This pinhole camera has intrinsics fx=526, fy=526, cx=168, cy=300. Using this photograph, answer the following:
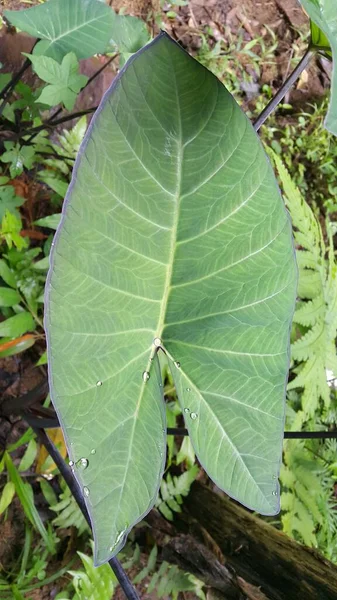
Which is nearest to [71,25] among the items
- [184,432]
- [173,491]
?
[184,432]

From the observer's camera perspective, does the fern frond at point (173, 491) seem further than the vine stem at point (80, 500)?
Yes

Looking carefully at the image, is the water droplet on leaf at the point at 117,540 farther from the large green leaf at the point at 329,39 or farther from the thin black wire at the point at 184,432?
the large green leaf at the point at 329,39

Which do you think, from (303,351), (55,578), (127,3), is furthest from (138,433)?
(127,3)

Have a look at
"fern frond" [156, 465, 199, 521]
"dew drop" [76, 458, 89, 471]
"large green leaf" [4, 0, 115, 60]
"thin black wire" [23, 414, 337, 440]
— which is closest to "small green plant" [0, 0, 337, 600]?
"dew drop" [76, 458, 89, 471]

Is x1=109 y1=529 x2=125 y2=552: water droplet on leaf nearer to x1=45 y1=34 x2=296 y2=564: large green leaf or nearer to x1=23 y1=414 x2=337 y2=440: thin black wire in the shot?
x1=45 y1=34 x2=296 y2=564: large green leaf

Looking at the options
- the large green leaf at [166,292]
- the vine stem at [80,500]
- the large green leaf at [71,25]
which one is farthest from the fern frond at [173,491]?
the large green leaf at [71,25]

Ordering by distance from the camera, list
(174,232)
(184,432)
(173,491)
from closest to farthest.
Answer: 1. (174,232)
2. (184,432)
3. (173,491)

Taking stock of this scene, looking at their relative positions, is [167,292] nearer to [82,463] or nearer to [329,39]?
[82,463]
